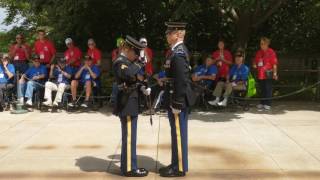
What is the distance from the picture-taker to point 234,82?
1238 cm

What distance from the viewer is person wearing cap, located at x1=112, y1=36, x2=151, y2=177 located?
6.98m

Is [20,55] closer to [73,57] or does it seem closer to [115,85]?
[73,57]

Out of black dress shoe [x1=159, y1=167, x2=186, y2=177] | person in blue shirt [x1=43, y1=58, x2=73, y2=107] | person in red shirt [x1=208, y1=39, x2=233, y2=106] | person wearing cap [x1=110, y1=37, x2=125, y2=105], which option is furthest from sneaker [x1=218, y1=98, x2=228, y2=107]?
black dress shoe [x1=159, y1=167, x2=186, y2=177]

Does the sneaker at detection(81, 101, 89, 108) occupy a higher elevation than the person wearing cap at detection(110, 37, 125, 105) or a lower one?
lower

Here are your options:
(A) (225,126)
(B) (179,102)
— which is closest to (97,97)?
(A) (225,126)

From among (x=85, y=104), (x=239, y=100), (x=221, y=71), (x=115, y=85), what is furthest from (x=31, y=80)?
(x=239, y=100)

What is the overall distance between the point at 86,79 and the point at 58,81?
0.67m

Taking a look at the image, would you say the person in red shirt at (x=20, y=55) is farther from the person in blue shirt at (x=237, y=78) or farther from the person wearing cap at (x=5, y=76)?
the person in blue shirt at (x=237, y=78)

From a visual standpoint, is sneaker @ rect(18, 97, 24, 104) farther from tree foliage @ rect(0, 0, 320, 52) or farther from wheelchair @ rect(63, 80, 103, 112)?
tree foliage @ rect(0, 0, 320, 52)

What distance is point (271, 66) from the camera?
1268cm

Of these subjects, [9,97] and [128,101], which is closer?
[128,101]

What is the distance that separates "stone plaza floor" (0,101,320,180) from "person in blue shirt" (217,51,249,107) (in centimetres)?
45

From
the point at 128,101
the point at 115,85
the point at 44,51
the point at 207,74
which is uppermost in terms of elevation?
the point at 44,51

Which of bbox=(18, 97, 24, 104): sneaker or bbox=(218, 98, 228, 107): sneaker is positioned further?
bbox=(18, 97, 24, 104): sneaker
